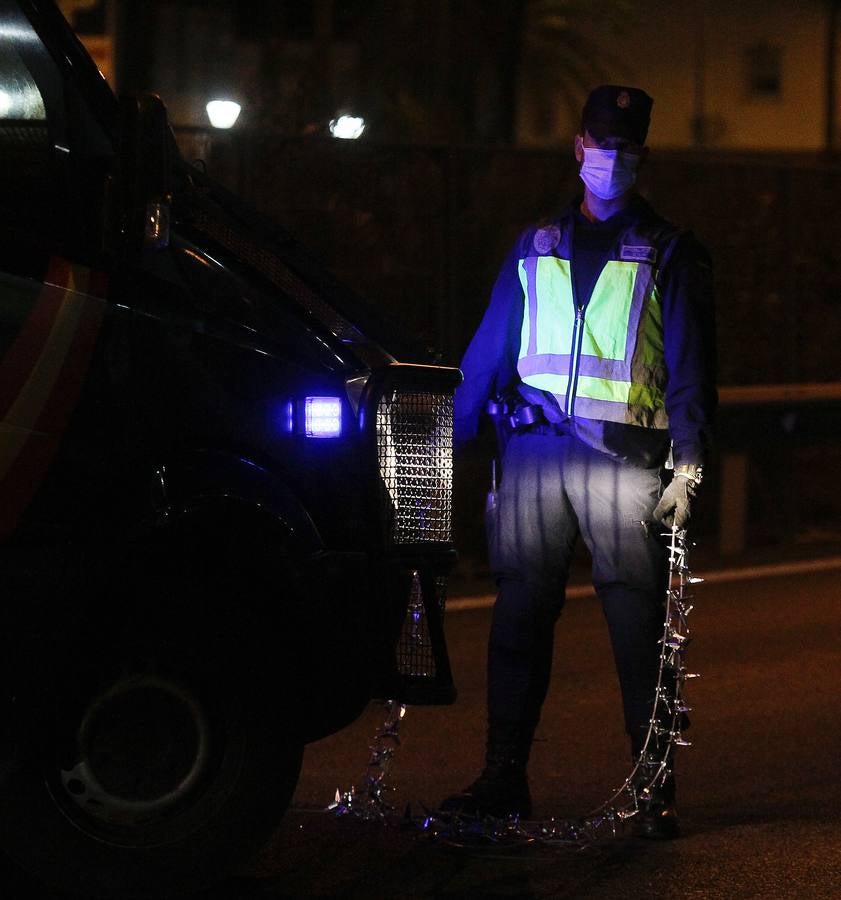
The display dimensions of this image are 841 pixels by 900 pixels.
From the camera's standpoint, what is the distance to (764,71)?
56.6m

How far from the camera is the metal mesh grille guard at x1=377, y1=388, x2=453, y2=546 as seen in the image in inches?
193

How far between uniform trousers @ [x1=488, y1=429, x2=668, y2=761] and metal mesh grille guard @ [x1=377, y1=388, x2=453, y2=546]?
653mm

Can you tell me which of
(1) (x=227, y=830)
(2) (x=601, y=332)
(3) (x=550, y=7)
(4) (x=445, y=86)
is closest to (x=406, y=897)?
(1) (x=227, y=830)

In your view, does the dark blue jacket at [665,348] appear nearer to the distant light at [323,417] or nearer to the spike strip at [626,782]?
the spike strip at [626,782]

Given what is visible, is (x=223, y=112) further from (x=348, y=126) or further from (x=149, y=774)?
(x=149, y=774)

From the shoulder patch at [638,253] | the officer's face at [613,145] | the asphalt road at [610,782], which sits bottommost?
the asphalt road at [610,782]

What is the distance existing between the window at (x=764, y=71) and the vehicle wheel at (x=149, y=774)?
53640mm

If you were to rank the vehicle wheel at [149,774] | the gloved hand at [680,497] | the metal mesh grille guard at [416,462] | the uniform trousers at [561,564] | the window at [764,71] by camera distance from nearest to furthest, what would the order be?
the vehicle wheel at [149,774] < the metal mesh grille guard at [416,462] < the gloved hand at [680,497] < the uniform trousers at [561,564] < the window at [764,71]

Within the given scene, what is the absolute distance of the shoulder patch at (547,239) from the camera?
5.64 m

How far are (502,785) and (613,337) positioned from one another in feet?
4.25

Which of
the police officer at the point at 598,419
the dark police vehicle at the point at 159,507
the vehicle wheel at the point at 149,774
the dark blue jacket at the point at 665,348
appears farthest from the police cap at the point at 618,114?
the vehicle wheel at the point at 149,774

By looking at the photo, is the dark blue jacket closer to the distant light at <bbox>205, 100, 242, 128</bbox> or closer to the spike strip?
the spike strip

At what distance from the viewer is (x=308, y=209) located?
468 inches

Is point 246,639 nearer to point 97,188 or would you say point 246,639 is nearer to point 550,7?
point 97,188
